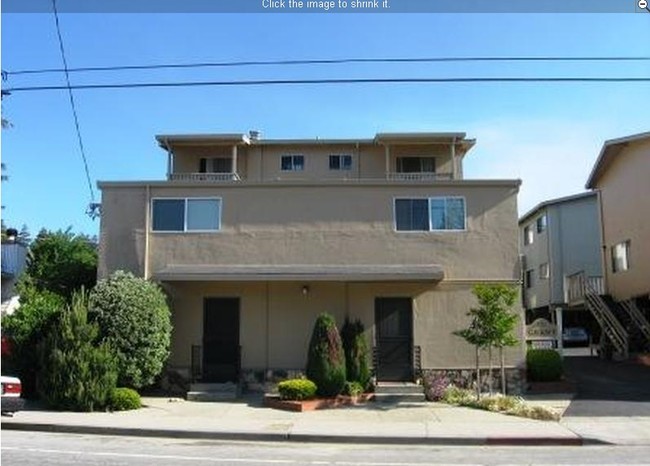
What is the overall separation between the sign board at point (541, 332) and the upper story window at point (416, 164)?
1355 cm

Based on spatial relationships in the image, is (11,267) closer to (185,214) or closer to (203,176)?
(203,176)

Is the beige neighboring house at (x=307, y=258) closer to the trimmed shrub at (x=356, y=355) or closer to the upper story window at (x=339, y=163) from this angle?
the trimmed shrub at (x=356, y=355)

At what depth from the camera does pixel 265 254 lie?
23719mm

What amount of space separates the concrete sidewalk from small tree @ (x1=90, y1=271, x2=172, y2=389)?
3.62 feet

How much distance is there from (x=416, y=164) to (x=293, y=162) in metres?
5.75

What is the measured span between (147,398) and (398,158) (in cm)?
1963

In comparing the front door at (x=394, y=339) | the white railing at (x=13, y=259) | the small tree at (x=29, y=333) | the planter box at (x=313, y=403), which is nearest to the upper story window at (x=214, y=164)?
the white railing at (x=13, y=259)

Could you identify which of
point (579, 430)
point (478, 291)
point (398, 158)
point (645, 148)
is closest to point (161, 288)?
point (478, 291)

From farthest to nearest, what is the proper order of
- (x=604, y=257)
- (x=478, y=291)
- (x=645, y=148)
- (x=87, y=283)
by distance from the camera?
1. (x=604, y=257)
2. (x=645, y=148)
3. (x=87, y=283)
4. (x=478, y=291)

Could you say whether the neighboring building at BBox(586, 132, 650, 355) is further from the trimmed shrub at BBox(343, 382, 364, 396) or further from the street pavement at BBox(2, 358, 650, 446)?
the trimmed shrub at BBox(343, 382, 364, 396)

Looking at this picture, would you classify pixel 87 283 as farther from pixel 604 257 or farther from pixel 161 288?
pixel 604 257

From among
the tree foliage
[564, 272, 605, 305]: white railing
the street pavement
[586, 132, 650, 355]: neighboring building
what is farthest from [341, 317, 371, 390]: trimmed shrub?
[564, 272, 605, 305]: white railing

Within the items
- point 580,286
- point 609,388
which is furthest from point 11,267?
point 580,286

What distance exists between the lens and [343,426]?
55.5 feet
